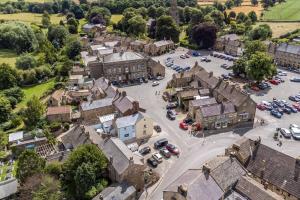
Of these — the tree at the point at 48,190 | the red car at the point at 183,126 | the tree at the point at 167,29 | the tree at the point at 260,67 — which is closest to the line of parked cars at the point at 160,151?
the red car at the point at 183,126

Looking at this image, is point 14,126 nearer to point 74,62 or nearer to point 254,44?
point 74,62

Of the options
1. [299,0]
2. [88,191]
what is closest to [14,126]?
[88,191]

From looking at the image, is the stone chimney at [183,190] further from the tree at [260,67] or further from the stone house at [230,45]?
the stone house at [230,45]

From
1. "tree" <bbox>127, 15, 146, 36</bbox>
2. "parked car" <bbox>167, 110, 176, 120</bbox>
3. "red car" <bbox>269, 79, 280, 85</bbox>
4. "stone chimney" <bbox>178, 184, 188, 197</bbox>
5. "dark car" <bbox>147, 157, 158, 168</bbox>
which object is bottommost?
"dark car" <bbox>147, 157, 158, 168</bbox>

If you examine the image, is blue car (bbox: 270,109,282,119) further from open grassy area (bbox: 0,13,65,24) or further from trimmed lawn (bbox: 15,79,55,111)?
open grassy area (bbox: 0,13,65,24)

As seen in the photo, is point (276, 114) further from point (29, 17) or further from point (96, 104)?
point (29, 17)

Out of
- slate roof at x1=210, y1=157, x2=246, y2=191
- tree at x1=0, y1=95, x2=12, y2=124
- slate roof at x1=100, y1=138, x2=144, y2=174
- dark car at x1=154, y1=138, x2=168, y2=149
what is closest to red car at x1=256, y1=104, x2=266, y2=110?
dark car at x1=154, y1=138, x2=168, y2=149
